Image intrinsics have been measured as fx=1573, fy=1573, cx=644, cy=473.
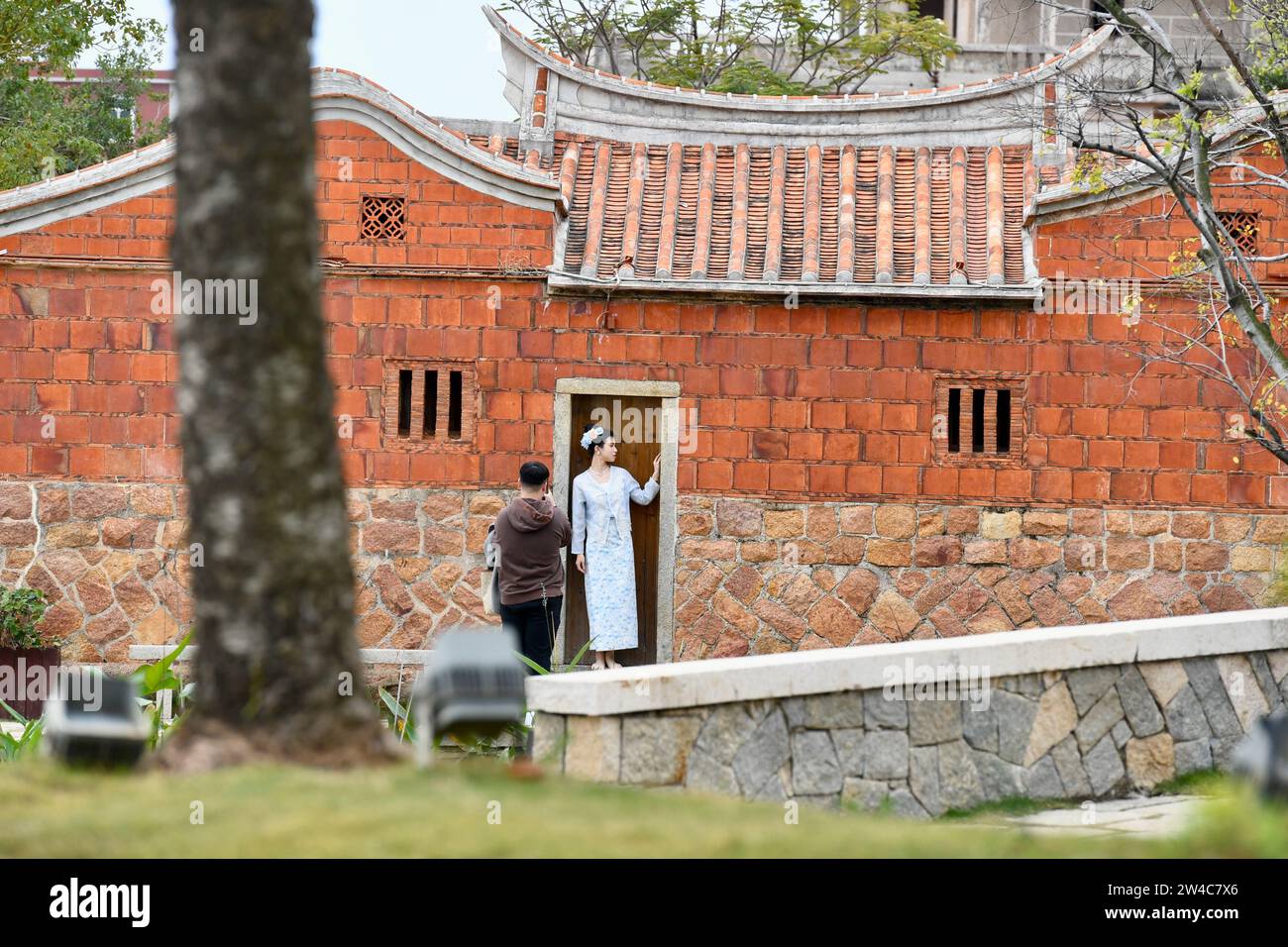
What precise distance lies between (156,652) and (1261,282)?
8.58 metres

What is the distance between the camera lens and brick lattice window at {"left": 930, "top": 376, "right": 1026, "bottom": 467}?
11.8 m

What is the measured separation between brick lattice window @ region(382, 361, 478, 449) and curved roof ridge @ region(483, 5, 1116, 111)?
A: 2805mm

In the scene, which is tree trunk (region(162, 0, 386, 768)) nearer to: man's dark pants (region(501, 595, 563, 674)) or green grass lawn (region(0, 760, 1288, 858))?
green grass lawn (region(0, 760, 1288, 858))

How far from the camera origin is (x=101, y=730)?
4.50 m

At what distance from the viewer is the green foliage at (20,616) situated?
11391 mm

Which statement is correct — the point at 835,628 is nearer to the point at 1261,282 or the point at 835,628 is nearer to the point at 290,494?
the point at 1261,282

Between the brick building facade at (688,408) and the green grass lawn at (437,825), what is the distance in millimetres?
7249

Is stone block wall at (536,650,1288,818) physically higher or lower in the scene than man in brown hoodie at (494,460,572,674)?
lower

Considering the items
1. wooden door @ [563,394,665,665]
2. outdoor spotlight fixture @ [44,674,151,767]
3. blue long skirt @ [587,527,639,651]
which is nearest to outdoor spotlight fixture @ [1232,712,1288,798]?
outdoor spotlight fixture @ [44,674,151,767]

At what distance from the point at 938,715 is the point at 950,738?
119mm

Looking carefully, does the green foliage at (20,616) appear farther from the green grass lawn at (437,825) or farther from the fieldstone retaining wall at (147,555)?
the green grass lawn at (437,825)

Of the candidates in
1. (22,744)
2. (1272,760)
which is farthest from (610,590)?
(1272,760)

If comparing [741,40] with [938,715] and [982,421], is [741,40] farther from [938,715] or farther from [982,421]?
[938,715]

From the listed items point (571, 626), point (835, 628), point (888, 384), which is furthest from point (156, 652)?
point (888, 384)
